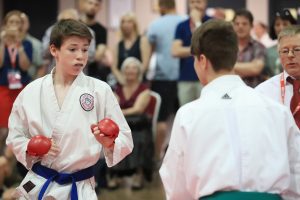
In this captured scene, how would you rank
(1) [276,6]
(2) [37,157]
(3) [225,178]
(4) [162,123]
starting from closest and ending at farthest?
1. (3) [225,178]
2. (2) [37,157]
3. (4) [162,123]
4. (1) [276,6]

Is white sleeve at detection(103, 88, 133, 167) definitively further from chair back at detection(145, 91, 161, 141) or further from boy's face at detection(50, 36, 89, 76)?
chair back at detection(145, 91, 161, 141)

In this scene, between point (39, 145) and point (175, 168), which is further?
point (39, 145)

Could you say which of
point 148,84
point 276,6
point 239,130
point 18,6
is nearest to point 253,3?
point 276,6

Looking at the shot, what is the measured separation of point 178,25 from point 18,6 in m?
7.53

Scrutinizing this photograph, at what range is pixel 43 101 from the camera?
11.4 feet

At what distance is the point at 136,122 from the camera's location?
21.0ft

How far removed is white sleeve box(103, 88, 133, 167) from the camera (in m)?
3.37

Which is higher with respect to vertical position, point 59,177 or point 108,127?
point 108,127

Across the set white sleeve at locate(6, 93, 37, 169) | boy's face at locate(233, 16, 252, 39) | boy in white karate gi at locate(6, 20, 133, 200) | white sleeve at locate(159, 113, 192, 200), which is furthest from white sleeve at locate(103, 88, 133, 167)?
boy's face at locate(233, 16, 252, 39)

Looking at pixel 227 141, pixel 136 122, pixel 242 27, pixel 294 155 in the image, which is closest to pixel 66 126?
pixel 227 141

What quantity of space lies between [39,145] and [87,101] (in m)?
0.41

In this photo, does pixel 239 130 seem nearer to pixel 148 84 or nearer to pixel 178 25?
pixel 178 25

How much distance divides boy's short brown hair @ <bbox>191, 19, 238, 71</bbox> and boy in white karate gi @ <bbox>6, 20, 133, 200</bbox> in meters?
0.88

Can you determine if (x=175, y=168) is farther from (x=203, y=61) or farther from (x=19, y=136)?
(x=19, y=136)
